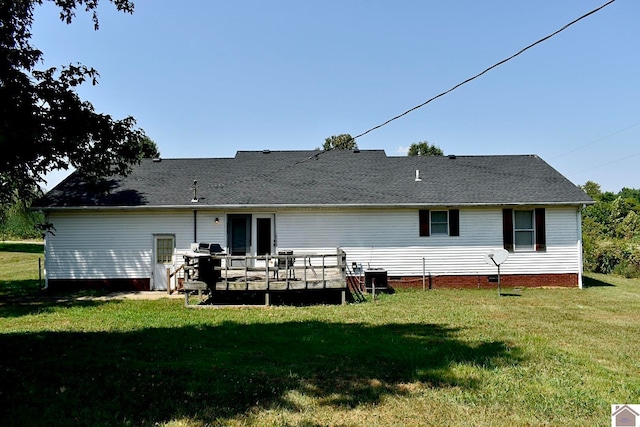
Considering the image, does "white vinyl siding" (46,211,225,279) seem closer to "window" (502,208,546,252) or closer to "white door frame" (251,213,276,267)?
"white door frame" (251,213,276,267)

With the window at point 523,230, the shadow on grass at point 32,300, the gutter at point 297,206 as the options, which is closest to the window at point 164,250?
the gutter at point 297,206

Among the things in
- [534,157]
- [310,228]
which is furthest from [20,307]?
[534,157]

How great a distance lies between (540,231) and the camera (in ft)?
54.6

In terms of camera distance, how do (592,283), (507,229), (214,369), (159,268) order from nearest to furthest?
(214,369), (159,268), (507,229), (592,283)

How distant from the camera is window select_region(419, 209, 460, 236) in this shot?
1662cm

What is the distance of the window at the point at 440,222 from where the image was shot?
1662cm

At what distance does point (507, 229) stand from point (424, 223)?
323 cm

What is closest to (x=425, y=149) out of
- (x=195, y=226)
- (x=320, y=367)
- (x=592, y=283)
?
(x=592, y=283)

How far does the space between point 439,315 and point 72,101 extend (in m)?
9.24

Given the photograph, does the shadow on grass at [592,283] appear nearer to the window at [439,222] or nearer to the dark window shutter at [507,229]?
the dark window shutter at [507,229]
